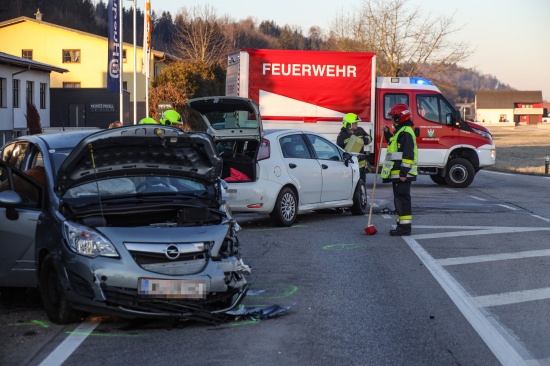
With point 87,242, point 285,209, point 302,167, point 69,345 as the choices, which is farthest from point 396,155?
point 69,345

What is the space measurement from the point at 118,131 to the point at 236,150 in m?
6.33

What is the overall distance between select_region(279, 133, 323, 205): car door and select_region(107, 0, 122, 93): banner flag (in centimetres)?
1618

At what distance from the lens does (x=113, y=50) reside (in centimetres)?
3045

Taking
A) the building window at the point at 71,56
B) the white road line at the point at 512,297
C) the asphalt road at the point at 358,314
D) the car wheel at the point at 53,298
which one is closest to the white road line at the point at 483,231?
the asphalt road at the point at 358,314

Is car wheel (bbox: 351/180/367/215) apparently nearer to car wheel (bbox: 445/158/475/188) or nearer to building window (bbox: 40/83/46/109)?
car wheel (bbox: 445/158/475/188)

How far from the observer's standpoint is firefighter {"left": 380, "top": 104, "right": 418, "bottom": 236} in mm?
13219

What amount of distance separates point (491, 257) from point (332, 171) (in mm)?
4701

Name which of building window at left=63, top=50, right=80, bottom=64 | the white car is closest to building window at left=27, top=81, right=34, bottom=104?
building window at left=63, top=50, right=80, bottom=64

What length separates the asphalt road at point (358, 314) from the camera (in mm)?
6352

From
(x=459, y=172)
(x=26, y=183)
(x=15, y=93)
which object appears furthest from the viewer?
(x=15, y=93)

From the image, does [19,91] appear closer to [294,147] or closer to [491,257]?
[294,147]

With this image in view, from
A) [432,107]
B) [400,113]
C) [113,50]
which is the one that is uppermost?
[113,50]

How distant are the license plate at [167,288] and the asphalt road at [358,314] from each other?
32 centimetres

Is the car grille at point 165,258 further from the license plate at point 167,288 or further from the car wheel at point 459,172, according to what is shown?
the car wheel at point 459,172
